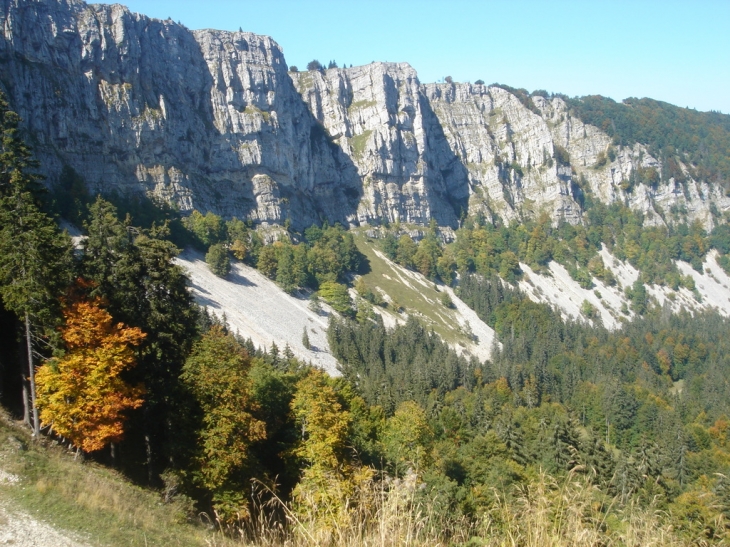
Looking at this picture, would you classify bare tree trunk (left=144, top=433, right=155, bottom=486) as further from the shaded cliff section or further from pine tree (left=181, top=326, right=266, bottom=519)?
the shaded cliff section

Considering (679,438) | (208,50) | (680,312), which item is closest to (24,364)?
(679,438)

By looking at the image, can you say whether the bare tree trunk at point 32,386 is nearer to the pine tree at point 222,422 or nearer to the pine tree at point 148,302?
the pine tree at point 148,302

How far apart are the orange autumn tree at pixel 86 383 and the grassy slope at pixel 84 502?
1.22m

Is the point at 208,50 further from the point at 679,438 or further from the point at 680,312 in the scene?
the point at 680,312

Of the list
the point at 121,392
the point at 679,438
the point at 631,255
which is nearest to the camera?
the point at 121,392

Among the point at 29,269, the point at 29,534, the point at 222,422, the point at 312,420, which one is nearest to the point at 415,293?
the point at 312,420

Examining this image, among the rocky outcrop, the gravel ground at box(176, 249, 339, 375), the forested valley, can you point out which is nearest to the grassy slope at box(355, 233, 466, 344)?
the forested valley

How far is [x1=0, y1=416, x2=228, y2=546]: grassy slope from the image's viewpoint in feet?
47.3

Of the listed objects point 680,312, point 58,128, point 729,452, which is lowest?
point 729,452

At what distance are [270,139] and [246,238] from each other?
38345mm

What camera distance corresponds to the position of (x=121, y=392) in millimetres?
22266

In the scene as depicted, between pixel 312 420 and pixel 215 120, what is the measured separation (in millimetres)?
125517

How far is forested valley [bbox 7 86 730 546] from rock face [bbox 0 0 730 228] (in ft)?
52.5

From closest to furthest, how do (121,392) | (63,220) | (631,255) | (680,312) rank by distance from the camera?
(121,392), (63,220), (680,312), (631,255)
